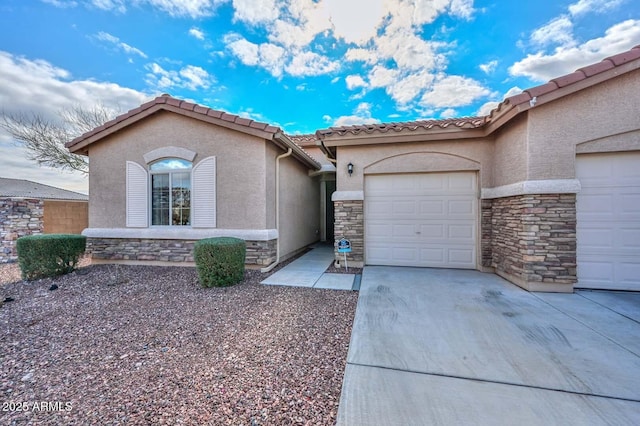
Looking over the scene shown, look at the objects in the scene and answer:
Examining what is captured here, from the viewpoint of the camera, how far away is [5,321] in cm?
421

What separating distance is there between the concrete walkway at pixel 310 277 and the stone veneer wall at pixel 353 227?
0.82m

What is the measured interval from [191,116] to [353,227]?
5780 millimetres

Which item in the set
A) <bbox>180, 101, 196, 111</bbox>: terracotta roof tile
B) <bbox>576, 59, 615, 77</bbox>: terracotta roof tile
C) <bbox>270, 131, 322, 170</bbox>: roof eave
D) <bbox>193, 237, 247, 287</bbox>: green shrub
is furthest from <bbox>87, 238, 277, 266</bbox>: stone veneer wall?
<bbox>576, 59, 615, 77</bbox>: terracotta roof tile

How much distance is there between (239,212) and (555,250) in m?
7.62

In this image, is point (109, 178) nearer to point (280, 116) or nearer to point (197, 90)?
point (197, 90)

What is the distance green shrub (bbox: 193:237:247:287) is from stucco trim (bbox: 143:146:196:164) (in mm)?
3129

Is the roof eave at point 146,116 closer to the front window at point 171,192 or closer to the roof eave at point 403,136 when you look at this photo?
the front window at point 171,192

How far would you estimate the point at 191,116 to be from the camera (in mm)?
7281

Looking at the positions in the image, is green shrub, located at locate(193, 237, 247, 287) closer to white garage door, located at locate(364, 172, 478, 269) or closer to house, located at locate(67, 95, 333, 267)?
house, located at locate(67, 95, 333, 267)

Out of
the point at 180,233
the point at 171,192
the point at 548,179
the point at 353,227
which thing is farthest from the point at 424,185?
the point at 171,192

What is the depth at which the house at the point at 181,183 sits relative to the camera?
7.18 meters

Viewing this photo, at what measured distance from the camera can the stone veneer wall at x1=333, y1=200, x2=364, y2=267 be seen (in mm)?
7457

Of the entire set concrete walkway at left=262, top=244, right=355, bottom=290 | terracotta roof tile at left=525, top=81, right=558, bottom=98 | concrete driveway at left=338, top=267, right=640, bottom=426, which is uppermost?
terracotta roof tile at left=525, top=81, right=558, bottom=98

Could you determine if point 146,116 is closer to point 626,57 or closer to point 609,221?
point 626,57
